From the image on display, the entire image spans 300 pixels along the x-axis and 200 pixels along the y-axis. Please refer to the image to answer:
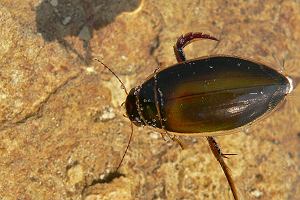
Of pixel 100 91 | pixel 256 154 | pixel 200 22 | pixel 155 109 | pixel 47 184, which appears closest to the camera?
pixel 155 109

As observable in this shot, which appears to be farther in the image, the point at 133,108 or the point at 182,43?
the point at 182,43

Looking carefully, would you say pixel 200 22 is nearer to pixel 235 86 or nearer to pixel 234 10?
pixel 234 10

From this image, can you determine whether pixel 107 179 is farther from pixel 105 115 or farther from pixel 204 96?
pixel 204 96

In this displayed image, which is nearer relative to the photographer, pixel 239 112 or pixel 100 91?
pixel 239 112

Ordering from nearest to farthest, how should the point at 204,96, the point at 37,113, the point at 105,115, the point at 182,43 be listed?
the point at 204,96 → the point at 182,43 → the point at 37,113 → the point at 105,115

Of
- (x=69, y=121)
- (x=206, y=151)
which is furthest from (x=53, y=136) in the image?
(x=206, y=151)

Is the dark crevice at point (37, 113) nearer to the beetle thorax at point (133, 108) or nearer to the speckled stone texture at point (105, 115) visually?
the speckled stone texture at point (105, 115)

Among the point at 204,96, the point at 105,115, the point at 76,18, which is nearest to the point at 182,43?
the point at 204,96
